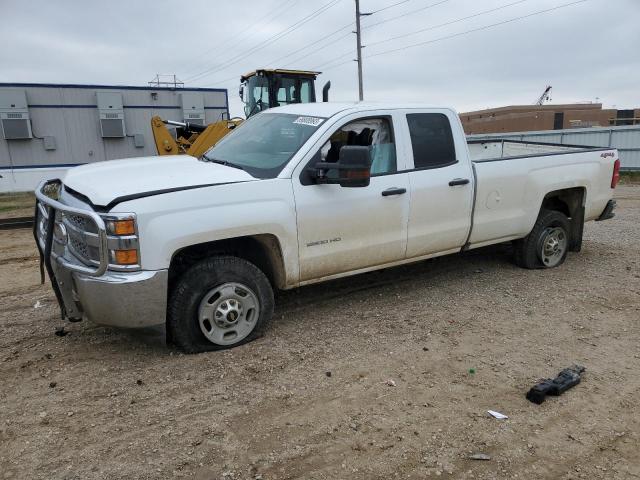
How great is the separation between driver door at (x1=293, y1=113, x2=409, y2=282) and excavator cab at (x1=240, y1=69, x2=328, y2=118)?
8530 millimetres

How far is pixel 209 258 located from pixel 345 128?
1699 mm

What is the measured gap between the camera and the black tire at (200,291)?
12.6ft

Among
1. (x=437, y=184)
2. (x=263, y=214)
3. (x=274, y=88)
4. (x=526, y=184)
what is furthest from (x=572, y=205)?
(x=274, y=88)

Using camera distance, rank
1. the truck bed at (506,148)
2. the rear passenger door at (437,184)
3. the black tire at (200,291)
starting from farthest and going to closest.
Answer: the truck bed at (506,148)
the rear passenger door at (437,184)
the black tire at (200,291)

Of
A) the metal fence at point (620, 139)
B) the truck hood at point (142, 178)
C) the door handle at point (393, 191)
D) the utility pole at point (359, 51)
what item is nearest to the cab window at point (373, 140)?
the door handle at point (393, 191)

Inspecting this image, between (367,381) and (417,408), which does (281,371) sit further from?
(417,408)

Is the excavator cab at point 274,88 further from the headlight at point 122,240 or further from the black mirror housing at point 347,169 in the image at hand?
the headlight at point 122,240

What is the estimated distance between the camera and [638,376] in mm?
3754

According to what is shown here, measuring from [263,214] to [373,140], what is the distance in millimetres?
1436

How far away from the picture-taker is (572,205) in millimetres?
6477

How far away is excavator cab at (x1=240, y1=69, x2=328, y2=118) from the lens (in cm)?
1313

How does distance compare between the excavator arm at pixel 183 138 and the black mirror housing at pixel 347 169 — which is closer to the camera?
the black mirror housing at pixel 347 169

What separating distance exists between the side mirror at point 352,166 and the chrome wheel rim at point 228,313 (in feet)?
3.80

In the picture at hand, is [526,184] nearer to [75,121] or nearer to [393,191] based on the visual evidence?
[393,191]
